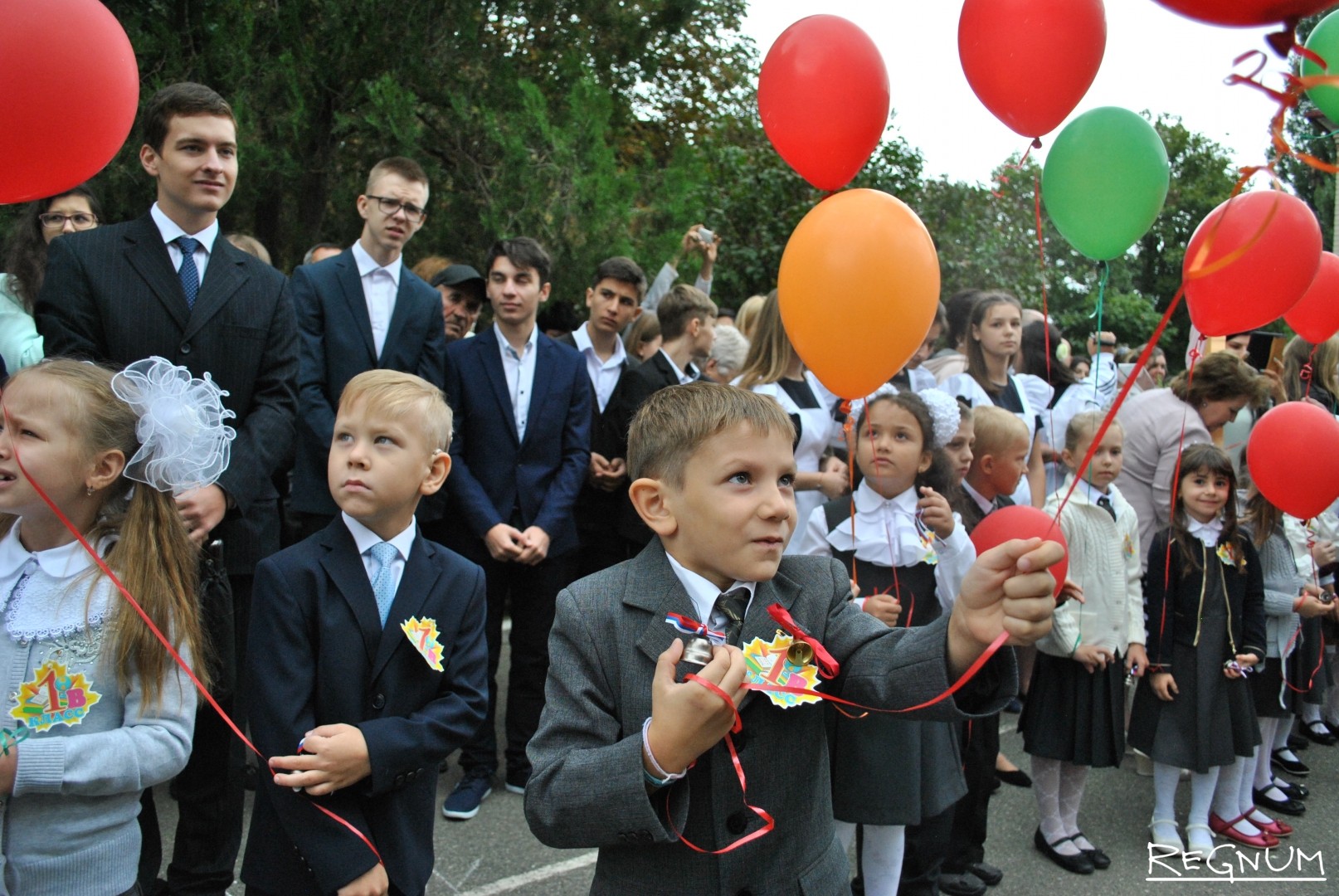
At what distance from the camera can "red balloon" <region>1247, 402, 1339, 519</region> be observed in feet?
10.8

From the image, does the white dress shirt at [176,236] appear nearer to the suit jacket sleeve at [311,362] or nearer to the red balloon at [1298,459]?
the suit jacket sleeve at [311,362]

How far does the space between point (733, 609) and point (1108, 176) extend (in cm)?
174

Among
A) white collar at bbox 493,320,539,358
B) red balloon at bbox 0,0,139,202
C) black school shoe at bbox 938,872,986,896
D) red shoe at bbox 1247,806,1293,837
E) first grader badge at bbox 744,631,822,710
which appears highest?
red balloon at bbox 0,0,139,202

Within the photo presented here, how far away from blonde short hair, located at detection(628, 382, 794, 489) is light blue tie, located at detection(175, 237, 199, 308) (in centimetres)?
180

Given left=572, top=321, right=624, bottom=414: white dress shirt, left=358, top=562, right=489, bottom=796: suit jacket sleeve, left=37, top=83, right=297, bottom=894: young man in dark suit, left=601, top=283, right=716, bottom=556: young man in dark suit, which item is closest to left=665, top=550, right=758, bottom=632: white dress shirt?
left=358, top=562, right=489, bottom=796: suit jacket sleeve

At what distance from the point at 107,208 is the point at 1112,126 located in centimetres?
490

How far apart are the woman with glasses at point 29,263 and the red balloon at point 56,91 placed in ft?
4.83

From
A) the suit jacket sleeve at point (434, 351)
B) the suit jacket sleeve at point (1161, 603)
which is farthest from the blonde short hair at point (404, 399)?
the suit jacket sleeve at point (1161, 603)

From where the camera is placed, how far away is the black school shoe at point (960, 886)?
3.63 metres

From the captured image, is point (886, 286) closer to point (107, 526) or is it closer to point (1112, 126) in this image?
point (1112, 126)

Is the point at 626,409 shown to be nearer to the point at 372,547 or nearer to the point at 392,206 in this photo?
the point at 392,206

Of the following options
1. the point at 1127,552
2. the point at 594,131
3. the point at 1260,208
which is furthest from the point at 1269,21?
the point at 594,131

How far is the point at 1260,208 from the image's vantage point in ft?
7.91

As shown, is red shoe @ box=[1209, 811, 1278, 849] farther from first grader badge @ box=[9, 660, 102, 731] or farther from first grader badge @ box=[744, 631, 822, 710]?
first grader badge @ box=[9, 660, 102, 731]
